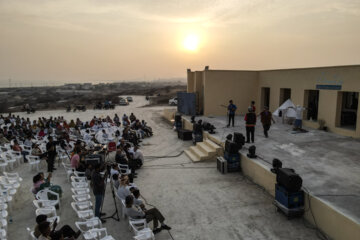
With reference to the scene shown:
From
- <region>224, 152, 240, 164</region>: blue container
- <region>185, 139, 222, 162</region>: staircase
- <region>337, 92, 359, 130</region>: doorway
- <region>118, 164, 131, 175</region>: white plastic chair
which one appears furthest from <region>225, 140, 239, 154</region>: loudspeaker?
<region>337, 92, 359, 130</region>: doorway

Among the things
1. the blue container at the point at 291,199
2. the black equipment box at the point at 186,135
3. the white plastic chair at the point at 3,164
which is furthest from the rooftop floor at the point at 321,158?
the white plastic chair at the point at 3,164

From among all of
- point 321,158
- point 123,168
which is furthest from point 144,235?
point 321,158

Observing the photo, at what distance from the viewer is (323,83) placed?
13.7 metres

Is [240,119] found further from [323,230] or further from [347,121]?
[323,230]

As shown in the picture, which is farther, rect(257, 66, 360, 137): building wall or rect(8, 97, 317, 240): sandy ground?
rect(257, 66, 360, 137): building wall

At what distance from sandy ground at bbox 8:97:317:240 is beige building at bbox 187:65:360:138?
6.87 meters

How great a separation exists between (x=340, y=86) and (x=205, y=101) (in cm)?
896

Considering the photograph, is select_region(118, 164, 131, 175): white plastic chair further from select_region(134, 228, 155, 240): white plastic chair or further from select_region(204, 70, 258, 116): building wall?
select_region(204, 70, 258, 116): building wall

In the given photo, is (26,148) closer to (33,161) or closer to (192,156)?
(33,161)

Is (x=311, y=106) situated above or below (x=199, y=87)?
below

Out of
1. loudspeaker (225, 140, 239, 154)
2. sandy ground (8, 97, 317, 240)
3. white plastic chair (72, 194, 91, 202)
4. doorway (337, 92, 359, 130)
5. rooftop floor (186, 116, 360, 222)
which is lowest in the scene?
sandy ground (8, 97, 317, 240)

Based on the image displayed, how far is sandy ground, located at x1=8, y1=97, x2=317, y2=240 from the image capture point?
245 inches

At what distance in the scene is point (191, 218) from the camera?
6926mm

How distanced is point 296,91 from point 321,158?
23.1ft
